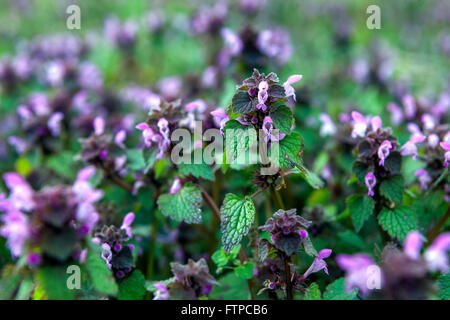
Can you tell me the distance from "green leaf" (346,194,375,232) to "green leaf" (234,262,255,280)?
1.72 feet

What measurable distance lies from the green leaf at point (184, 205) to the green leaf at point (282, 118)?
52 cm

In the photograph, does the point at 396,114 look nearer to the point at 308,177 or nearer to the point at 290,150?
the point at 308,177

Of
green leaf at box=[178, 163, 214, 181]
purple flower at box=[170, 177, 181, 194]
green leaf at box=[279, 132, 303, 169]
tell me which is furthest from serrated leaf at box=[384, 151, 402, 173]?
purple flower at box=[170, 177, 181, 194]

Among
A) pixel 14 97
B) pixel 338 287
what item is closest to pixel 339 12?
pixel 14 97

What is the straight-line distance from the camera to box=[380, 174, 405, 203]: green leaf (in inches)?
76.4

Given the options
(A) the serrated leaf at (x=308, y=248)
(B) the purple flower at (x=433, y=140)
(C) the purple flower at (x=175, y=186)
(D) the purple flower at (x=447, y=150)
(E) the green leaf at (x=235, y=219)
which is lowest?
(A) the serrated leaf at (x=308, y=248)

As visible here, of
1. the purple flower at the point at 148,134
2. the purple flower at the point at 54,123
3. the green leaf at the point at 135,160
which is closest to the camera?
the purple flower at the point at 148,134

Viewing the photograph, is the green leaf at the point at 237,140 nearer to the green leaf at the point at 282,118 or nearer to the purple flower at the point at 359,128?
the green leaf at the point at 282,118

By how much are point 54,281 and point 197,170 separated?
796 mm

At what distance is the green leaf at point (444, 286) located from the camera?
5.81ft

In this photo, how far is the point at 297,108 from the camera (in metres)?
3.48

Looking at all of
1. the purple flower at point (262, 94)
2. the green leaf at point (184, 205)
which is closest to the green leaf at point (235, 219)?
the green leaf at point (184, 205)

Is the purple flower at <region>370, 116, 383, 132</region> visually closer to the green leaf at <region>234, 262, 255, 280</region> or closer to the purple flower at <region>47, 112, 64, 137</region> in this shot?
the green leaf at <region>234, 262, 255, 280</region>
